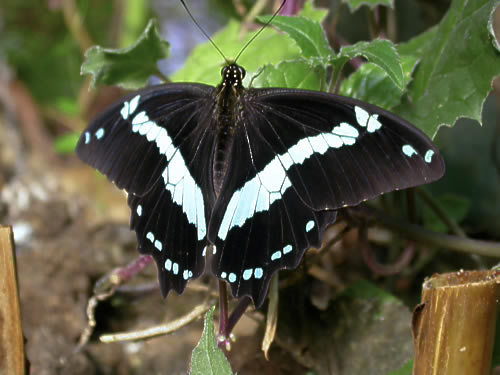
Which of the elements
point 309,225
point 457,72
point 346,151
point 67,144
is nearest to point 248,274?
point 309,225

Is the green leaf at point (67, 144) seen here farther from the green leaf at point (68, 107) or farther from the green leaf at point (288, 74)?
the green leaf at point (288, 74)

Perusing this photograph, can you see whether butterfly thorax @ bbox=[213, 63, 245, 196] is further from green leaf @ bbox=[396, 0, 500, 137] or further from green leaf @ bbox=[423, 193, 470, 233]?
green leaf @ bbox=[423, 193, 470, 233]

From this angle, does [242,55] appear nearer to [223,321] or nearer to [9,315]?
[223,321]

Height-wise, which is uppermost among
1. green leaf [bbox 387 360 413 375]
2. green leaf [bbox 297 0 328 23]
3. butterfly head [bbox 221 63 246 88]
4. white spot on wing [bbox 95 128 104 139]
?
green leaf [bbox 297 0 328 23]

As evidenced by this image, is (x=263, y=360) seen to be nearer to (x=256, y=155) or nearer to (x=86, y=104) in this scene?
(x=256, y=155)

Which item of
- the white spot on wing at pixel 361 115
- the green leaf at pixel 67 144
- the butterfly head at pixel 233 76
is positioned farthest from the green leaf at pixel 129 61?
the green leaf at pixel 67 144

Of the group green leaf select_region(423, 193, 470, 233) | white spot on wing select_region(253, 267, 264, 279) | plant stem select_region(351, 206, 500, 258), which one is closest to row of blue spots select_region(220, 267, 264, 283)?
white spot on wing select_region(253, 267, 264, 279)
